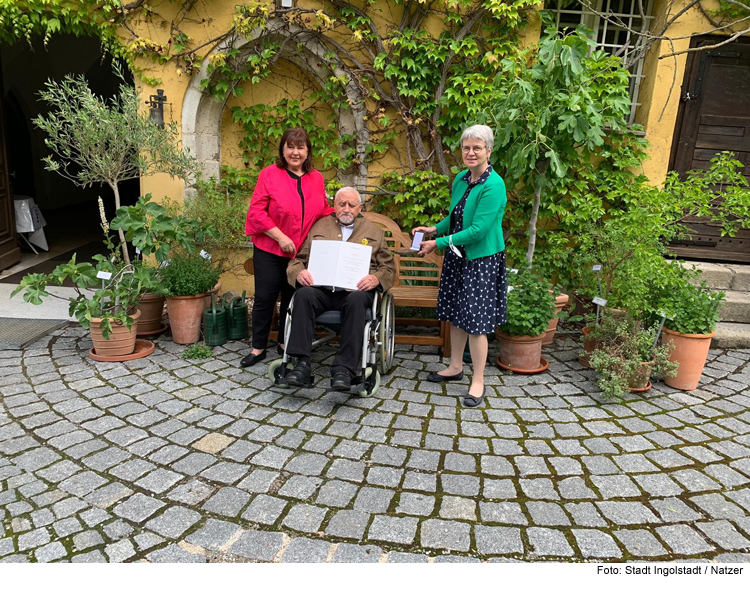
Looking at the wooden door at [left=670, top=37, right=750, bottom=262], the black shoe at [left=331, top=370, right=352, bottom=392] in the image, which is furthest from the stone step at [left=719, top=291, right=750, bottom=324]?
the black shoe at [left=331, top=370, right=352, bottom=392]

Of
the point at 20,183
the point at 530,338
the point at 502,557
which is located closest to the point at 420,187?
the point at 530,338

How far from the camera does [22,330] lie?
4457mm

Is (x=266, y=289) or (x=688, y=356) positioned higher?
(x=266, y=289)

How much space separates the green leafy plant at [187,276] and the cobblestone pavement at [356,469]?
Result: 23.7 inches

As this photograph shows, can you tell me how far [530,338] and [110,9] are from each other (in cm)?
449

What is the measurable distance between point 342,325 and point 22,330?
2.90 metres

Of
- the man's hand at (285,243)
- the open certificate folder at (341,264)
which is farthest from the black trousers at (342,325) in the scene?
the man's hand at (285,243)

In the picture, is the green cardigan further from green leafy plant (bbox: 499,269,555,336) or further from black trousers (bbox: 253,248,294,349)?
black trousers (bbox: 253,248,294,349)

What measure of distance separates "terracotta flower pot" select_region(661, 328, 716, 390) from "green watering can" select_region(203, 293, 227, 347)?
3346mm

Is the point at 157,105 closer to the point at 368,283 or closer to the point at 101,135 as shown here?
the point at 101,135

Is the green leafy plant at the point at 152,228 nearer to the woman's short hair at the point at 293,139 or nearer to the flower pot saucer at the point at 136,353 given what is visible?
the flower pot saucer at the point at 136,353

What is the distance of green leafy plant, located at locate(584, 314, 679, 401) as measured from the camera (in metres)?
3.58

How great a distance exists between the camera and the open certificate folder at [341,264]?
3.49 m

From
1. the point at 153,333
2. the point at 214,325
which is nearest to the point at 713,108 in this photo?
the point at 214,325
